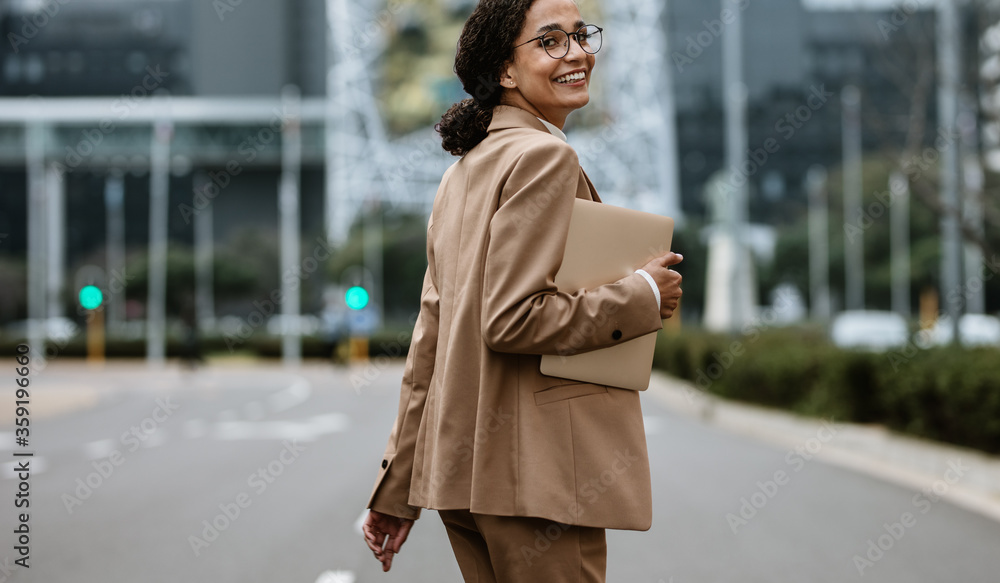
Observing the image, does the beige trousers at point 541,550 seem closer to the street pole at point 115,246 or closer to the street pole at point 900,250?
the street pole at point 900,250

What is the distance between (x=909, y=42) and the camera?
15.0 metres

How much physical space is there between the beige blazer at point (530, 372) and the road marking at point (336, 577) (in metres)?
3.39

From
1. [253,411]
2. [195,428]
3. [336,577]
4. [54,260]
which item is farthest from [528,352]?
[54,260]

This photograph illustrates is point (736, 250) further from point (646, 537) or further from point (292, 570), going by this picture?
point (292, 570)

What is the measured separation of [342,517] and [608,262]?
5533 millimetres

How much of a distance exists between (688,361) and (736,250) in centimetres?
307

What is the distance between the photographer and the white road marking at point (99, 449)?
1119 cm

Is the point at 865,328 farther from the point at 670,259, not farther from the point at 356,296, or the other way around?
the point at 670,259

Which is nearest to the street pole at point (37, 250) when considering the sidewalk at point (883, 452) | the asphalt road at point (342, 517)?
the asphalt road at point (342, 517)

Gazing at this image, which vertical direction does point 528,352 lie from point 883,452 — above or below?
above

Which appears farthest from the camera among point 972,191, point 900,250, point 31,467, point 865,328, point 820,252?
point 820,252

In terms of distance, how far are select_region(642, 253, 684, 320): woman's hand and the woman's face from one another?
331 millimetres

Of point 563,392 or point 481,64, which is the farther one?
point 481,64

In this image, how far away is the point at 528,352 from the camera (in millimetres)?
1920
